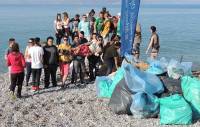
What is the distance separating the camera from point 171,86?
41.1 ft

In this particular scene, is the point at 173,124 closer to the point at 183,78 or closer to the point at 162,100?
the point at 162,100

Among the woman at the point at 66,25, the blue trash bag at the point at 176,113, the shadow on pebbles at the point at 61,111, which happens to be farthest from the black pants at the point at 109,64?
the woman at the point at 66,25

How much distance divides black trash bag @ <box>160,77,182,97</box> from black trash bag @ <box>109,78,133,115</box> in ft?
2.82

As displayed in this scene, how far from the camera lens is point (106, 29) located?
1825cm

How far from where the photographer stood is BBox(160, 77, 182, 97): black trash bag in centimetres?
1239

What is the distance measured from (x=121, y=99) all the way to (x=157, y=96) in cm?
87

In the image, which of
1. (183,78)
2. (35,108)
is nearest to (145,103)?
(183,78)

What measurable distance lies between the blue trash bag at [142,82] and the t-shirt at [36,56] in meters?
3.06

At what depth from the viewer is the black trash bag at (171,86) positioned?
1239 centimetres

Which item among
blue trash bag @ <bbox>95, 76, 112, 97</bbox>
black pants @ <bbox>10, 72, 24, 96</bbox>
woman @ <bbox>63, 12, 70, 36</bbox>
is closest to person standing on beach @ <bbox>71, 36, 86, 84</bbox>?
blue trash bag @ <bbox>95, 76, 112, 97</bbox>

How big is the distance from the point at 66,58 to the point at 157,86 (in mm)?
3982

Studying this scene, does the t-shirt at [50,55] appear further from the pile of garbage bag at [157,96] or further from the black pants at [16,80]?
the pile of garbage bag at [157,96]

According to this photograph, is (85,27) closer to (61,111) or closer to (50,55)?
(50,55)

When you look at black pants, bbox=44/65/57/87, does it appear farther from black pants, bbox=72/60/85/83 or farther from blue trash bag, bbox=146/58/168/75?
blue trash bag, bbox=146/58/168/75
